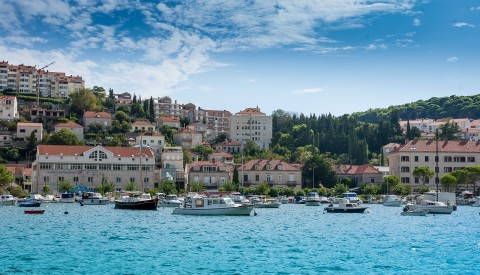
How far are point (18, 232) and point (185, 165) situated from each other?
8680cm

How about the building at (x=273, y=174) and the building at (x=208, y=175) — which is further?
the building at (x=273, y=174)

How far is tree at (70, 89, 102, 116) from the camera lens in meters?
162

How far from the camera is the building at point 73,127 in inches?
5631

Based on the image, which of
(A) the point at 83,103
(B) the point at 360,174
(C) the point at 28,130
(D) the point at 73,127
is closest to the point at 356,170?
(B) the point at 360,174

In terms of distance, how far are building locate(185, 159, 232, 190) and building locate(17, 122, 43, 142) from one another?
121ft

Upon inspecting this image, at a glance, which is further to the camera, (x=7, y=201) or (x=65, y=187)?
(x=65, y=187)

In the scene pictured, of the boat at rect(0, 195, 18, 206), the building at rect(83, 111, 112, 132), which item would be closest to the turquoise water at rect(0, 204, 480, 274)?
the boat at rect(0, 195, 18, 206)

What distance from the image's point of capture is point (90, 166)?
116m

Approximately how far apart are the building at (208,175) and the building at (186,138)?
35178 mm

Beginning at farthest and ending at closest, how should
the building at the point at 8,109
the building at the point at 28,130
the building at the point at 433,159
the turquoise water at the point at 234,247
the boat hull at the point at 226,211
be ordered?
the building at the point at 8,109
the building at the point at 28,130
the building at the point at 433,159
the boat hull at the point at 226,211
the turquoise water at the point at 234,247

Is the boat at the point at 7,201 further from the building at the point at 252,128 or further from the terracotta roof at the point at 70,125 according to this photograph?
the building at the point at 252,128

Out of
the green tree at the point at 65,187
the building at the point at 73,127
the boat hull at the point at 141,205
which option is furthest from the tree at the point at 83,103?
the boat hull at the point at 141,205

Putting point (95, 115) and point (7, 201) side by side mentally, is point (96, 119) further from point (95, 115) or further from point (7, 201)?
point (7, 201)

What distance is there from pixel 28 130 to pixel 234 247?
110 metres
